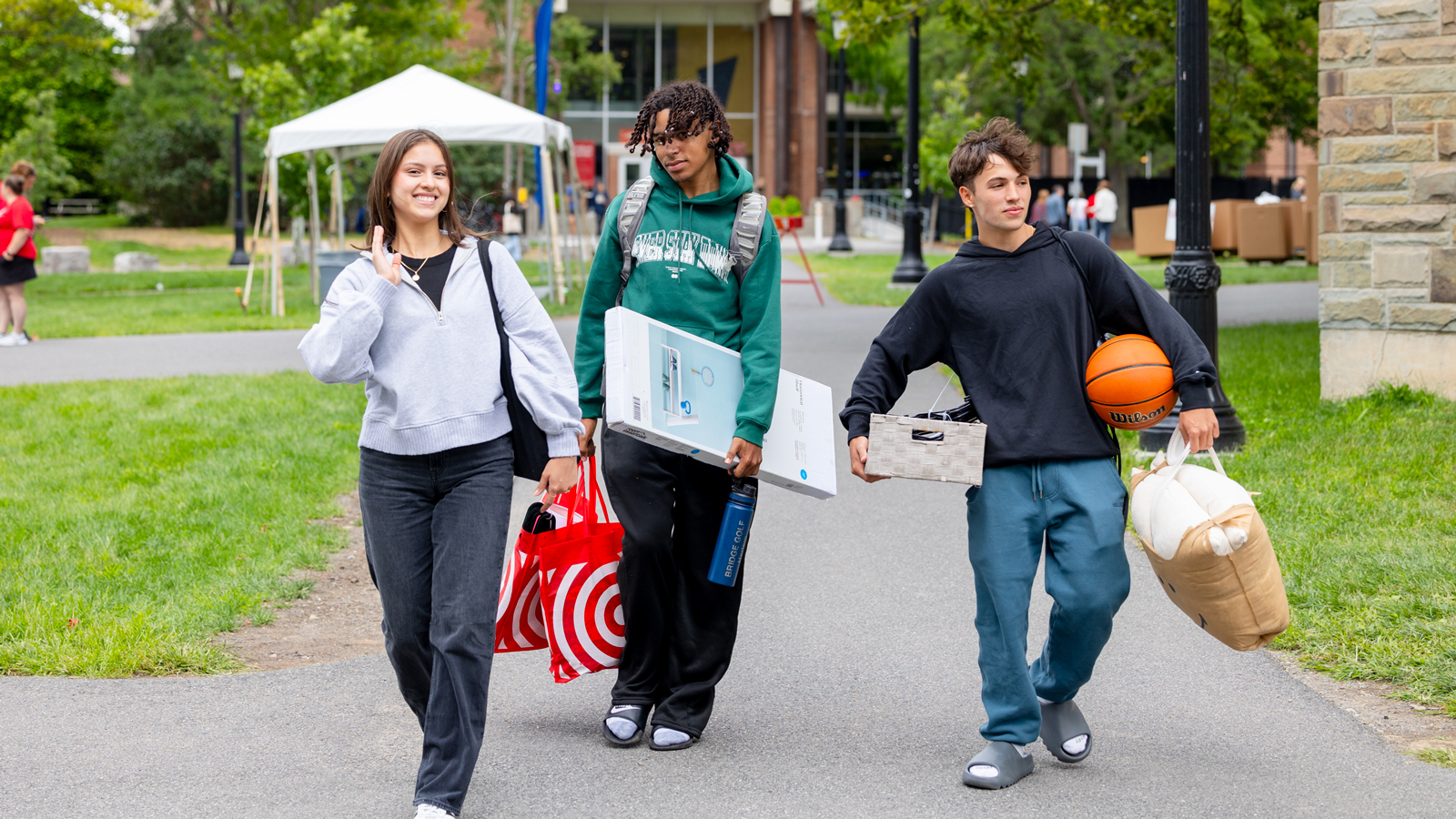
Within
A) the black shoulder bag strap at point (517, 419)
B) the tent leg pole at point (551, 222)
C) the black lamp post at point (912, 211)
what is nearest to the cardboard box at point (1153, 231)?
the black lamp post at point (912, 211)

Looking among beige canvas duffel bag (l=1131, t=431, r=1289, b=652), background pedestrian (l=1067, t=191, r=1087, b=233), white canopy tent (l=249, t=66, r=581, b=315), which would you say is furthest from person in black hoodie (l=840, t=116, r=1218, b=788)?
background pedestrian (l=1067, t=191, r=1087, b=233)

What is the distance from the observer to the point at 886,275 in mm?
26719

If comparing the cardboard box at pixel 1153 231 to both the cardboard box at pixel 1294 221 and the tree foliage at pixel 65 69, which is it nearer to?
the cardboard box at pixel 1294 221

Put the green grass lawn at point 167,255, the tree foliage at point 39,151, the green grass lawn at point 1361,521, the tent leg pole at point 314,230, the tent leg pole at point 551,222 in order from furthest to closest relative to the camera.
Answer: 1. the green grass lawn at point 167,255
2. the tree foliage at point 39,151
3. the tent leg pole at point 314,230
4. the tent leg pole at point 551,222
5. the green grass lawn at point 1361,521

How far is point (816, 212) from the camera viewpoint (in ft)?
161

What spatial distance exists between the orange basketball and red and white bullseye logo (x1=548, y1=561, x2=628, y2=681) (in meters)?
1.51

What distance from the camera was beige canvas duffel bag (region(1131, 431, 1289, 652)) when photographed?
12.1 feet

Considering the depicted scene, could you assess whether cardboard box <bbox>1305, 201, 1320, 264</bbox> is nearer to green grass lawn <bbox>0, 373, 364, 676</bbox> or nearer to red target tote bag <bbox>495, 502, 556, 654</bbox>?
green grass lawn <bbox>0, 373, 364, 676</bbox>

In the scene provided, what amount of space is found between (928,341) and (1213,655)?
1.97 metres

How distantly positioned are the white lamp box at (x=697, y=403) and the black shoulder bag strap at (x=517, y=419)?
209 millimetres

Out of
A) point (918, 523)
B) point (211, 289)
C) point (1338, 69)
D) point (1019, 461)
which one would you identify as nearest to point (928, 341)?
point (1019, 461)

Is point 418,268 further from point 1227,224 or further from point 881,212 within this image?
point 881,212

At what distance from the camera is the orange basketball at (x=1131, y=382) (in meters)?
3.88

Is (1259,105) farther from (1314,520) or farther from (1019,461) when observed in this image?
(1019,461)
